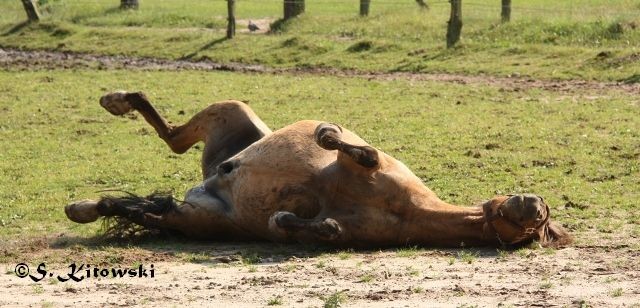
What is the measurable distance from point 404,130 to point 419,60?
8.33 m

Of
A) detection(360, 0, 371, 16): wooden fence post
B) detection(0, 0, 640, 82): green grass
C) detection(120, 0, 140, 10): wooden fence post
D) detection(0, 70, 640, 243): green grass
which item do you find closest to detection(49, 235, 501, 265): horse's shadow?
detection(0, 70, 640, 243): green grass

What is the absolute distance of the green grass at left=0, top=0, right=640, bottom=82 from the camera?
839 inches

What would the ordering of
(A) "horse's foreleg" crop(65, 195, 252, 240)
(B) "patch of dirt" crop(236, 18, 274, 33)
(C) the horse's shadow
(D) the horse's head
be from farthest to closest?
1. (B) "patch of dirt" crop(236, 18, 274, 33)
2. (A) "horse's foreleg" crop(65, 195, 252, 240)
3. (C) the horse's shadow
4. (D) the horse's head

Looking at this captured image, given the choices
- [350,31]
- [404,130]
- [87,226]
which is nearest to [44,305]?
[87,226]

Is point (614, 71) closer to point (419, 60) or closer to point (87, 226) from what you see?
point (419, 60)

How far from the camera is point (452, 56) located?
74.5 ft

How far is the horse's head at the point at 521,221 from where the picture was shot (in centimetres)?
739

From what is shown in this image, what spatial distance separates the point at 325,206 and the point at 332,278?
2.79ft

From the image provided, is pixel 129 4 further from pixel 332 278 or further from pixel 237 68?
pixel 332 278

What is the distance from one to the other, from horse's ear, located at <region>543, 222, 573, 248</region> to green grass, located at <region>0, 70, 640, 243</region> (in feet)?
2.96

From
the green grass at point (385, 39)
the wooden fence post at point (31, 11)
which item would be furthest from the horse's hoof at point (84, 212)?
the wooden fence post at point (31, 11)

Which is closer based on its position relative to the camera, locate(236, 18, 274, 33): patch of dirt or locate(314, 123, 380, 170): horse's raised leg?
locate(314, 123, 380, 170): horse's raised leg

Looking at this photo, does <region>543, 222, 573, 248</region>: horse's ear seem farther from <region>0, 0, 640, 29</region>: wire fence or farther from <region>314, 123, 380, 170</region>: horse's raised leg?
<region>0, 0, 640, 29</region>: wire fence

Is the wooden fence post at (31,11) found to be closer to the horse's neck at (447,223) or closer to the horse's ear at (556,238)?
the horse's neck at (447,223)
